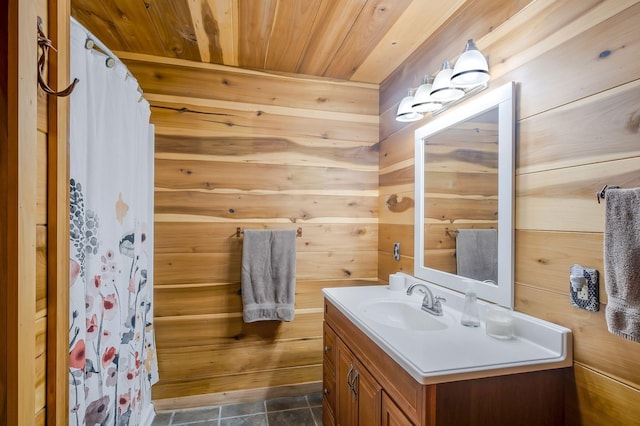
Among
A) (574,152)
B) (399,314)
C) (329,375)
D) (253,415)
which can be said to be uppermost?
(574,152)

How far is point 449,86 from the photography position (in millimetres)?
1422

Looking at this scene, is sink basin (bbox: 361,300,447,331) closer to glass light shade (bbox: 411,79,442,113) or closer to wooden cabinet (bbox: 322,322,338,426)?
wooden cabinet (bbox: 322,322,338,426)

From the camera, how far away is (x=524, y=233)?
1.16m

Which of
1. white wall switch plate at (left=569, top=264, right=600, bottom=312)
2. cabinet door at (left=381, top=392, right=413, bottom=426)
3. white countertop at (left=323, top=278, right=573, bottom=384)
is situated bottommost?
cabinet door at (left=381, top=392, right=413, bottom=426)

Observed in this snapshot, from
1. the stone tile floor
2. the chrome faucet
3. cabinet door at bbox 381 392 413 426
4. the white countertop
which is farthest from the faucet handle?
the stone tile floor

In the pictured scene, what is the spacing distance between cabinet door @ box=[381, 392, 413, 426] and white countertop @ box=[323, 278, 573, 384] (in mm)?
169

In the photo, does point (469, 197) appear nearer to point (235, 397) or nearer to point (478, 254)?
point (478, 254)

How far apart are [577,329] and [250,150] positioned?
6.17ft

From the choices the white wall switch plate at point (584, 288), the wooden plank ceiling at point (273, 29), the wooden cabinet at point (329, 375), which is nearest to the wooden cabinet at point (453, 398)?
the white wall switch plate at point (584, 288)

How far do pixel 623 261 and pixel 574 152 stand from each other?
385 mm

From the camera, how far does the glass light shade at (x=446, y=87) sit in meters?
1.43

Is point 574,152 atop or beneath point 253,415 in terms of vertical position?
atop

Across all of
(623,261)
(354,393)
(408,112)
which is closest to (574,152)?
(623,261)

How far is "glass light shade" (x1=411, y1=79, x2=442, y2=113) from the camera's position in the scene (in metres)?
1.59
